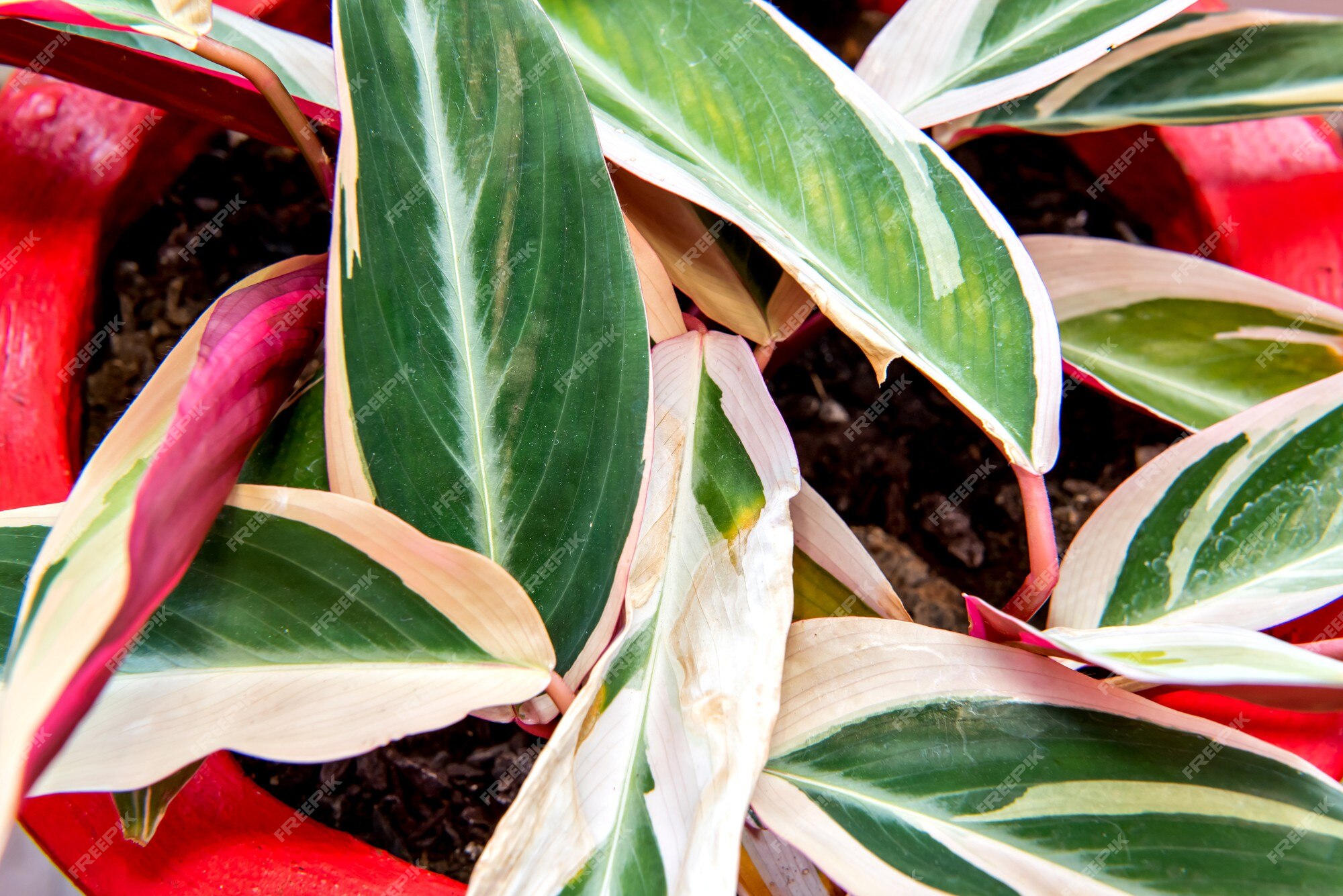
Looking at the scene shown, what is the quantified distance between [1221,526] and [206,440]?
1.79ft

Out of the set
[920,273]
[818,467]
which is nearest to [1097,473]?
[818,467]

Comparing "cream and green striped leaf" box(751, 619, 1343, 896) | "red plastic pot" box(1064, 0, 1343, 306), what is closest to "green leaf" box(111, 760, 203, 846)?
"cream and green striped leaf" box(751, 619, 1343, 896)

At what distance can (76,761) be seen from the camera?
13.5 inches

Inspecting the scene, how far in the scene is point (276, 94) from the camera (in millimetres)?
402

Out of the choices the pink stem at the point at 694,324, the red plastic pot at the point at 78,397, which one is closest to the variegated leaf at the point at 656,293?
the pink stem at the point at 694,324

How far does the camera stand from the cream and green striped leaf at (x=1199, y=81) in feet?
1.80

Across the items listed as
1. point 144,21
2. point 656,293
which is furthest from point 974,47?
point 144,21

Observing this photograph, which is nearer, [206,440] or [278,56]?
[206,440]

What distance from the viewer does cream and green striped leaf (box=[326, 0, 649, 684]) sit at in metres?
0.37

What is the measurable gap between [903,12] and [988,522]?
41cm

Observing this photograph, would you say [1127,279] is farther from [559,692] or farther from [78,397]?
[78,397]

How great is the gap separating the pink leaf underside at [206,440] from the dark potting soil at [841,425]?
28 centimetres

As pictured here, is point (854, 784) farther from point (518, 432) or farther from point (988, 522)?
point (988, 522)

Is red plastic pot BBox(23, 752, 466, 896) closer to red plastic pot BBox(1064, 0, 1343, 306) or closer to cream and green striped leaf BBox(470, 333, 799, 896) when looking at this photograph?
cream and green striped leaf BBox(470, 333, 799, 896)
